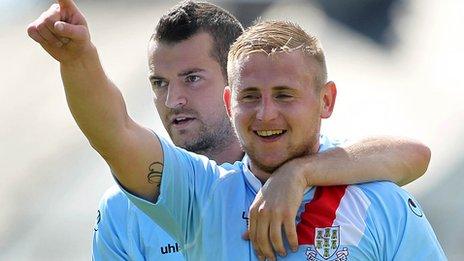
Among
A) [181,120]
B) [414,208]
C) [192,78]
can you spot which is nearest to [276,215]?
[414,208]

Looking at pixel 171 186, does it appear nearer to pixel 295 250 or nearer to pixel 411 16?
pixel 295 250

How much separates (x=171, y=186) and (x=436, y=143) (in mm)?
6887

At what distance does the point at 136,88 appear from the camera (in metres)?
12.0

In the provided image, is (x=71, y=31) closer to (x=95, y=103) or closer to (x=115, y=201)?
(x=95, y=103)

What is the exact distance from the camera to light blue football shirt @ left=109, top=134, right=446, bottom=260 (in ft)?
13.0

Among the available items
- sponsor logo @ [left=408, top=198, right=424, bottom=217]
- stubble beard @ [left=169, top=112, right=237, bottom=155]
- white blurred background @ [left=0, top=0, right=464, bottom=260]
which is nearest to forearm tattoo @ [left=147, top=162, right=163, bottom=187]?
sponsor logo @ [left=408, top=198, right=424, bottom=217]

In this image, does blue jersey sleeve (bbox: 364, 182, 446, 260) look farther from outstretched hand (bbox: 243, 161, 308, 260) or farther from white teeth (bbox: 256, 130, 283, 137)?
white teeth (bbox: 256, 130, 283, 137)

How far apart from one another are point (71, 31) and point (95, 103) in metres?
0.27

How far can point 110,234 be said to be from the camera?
4.86m

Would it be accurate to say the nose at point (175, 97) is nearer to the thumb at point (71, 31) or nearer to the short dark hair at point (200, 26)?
the short dark hair at point (200, 26)

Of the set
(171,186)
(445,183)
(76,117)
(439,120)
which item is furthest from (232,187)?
(439,120)

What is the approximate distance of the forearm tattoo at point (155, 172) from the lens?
3936mm

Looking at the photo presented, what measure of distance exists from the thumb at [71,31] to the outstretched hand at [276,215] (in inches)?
30.5

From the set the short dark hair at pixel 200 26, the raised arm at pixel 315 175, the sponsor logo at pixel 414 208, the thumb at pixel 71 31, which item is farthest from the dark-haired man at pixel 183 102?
the thumb at pixel 71 31
